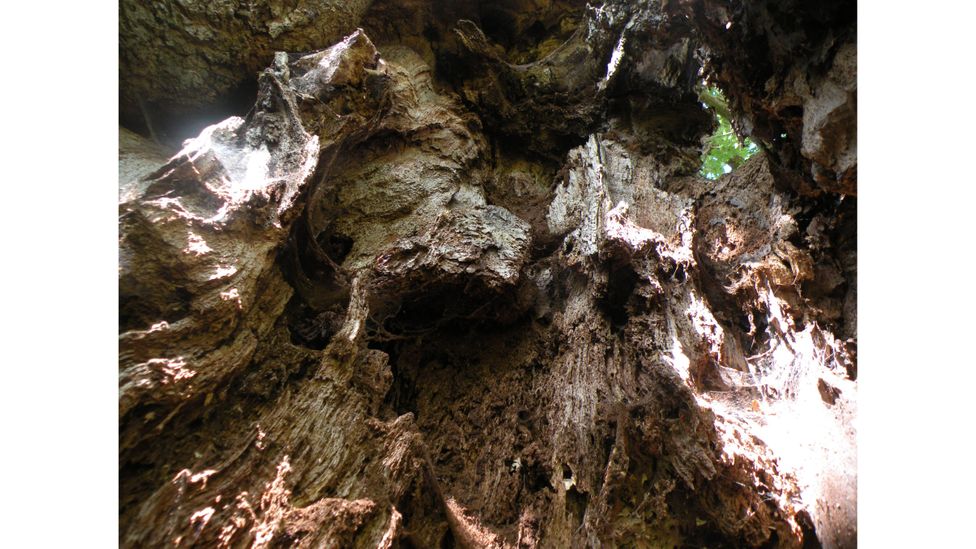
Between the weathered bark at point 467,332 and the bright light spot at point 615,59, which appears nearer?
the weathered bark at point 467,332

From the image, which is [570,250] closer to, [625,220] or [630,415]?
[625,220]

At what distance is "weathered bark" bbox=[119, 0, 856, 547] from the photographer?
88.5 inches

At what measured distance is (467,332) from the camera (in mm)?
4051

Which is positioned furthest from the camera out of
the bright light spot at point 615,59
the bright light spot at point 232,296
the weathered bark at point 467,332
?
the bright light spot at point 615,59

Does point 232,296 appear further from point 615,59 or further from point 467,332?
point 615,59

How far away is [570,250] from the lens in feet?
13.7

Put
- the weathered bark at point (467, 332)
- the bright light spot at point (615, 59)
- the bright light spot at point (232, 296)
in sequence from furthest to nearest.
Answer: the bright light spot at point (615, 59) < the bright light spot at point (232, 296) < the weathered bark at point (467, 332)

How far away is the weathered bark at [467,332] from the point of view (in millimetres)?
2248

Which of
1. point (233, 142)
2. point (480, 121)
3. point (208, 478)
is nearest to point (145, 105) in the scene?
point (233, 142)

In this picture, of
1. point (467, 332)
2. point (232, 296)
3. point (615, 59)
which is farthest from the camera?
point (615, 59)

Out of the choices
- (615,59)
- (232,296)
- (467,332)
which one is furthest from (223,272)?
(615,59)

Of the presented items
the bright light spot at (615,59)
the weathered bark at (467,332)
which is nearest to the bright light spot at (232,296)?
the weathered bark at (467,332)

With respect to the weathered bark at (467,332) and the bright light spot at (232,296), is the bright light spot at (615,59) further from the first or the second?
the bright light spot at (232,296)

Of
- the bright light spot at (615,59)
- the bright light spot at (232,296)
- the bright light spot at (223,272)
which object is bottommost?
the bright light spot at (232,296)
